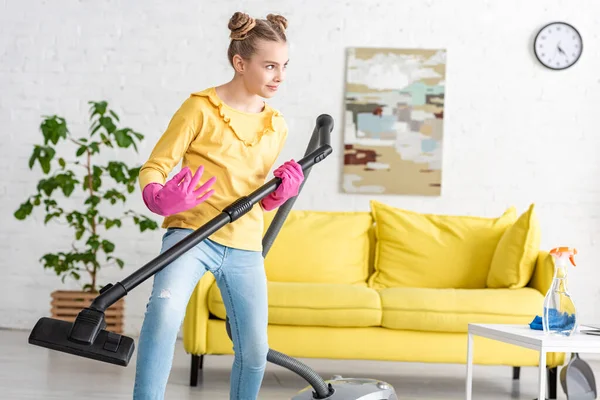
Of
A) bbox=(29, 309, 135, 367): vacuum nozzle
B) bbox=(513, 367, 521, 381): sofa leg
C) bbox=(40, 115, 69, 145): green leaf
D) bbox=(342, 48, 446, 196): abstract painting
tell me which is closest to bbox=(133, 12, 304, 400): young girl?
bbox=(29, 309, 135, 367): vacuum nozzle

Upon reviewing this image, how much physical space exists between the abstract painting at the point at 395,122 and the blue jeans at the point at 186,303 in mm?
2810

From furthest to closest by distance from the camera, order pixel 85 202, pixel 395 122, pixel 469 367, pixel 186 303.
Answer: pixel 395 122 → pixel 85 202 → pixel 469 367 → pixel 186 303

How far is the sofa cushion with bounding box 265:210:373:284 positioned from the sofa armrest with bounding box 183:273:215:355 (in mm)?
496

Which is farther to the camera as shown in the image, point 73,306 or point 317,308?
point 73,306

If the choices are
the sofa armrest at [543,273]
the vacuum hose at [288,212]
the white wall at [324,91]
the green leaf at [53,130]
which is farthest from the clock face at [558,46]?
the vacuum hose at [288,212]

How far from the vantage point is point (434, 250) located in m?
3.78

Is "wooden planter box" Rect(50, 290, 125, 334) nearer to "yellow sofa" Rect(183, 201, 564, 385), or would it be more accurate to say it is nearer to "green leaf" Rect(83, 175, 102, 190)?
"green leaf" Rect(83, 175, 102, 190)

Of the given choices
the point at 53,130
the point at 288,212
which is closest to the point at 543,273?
the point at 288,212

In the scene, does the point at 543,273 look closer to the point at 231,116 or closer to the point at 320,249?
the point at 320,249

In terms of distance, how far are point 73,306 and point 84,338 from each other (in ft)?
9.25

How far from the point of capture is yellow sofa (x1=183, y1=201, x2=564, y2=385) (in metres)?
3.25

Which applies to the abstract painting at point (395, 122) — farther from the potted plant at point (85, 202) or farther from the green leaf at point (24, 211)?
the green leaf at point (24, 211)

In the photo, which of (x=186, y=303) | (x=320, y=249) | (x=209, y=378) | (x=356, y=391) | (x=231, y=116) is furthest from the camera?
(x=320, y=249)

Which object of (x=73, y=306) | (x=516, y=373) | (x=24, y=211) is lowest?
(x=516, y=373)
